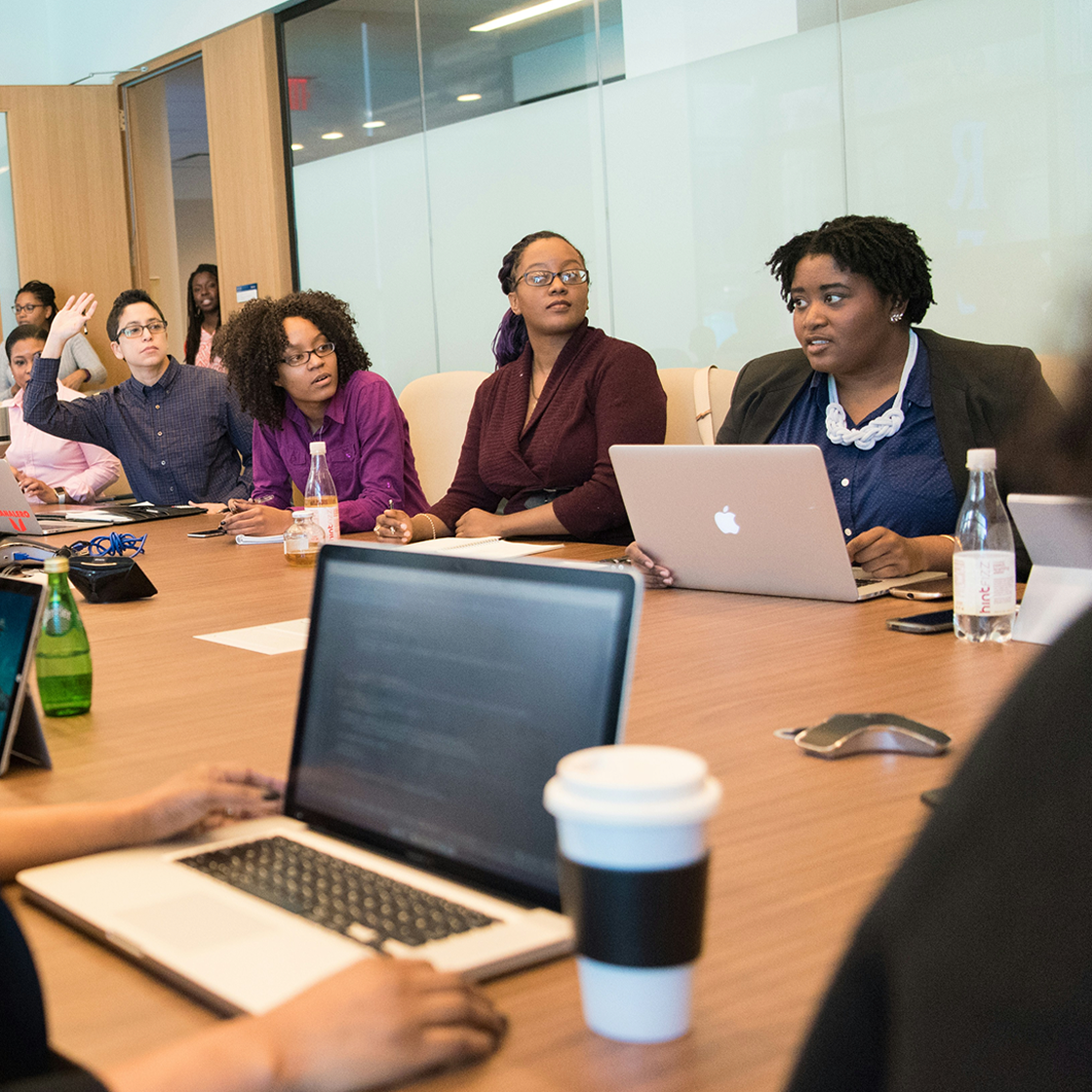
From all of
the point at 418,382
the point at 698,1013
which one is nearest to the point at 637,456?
the point at 698,1013

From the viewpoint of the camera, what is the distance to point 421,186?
5402mm

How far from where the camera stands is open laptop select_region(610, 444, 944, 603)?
1.83 metres

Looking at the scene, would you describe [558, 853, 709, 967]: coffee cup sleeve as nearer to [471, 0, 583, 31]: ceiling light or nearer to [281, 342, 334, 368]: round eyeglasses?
[281, 342, 334, 368]: round eyeglasses

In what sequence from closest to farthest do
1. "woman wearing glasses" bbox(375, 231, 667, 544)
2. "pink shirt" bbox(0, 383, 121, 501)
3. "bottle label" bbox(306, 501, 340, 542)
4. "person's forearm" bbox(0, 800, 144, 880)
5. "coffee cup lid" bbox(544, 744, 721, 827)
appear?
"coffee cup lid" bbox(544, 744, 721, 827), "person's forearm" bbox(0, 800, 144, 880), "bottle label" bbox(306, 501, 340, 542), "woman wearing glasses" bbox(375, 231, 667, 544), "pink shirt" bbox(0, 383, 121, 501)

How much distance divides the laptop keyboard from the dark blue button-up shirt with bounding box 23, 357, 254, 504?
10.7 ft

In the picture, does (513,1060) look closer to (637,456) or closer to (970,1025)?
(970,1025)

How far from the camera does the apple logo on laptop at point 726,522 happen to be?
195 cm

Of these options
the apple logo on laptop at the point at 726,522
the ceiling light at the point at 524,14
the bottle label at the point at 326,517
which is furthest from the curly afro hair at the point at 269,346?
the ceiling light at the point at 524,14

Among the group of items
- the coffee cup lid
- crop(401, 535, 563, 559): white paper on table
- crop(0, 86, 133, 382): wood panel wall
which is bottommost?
crop(401, 535, 563, 559): white paper on table

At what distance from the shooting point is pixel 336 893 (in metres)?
0.85

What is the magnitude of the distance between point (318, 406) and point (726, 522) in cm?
178

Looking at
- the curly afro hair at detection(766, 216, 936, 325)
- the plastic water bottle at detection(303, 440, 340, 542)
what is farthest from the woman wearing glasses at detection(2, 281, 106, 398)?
the curly afro hair at detection(766, 216, 936, 325)

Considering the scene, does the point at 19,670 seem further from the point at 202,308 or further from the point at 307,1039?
the point at 202,308

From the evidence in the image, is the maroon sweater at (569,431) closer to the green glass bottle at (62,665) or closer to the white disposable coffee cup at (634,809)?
the green glass bottle at (62,665)
